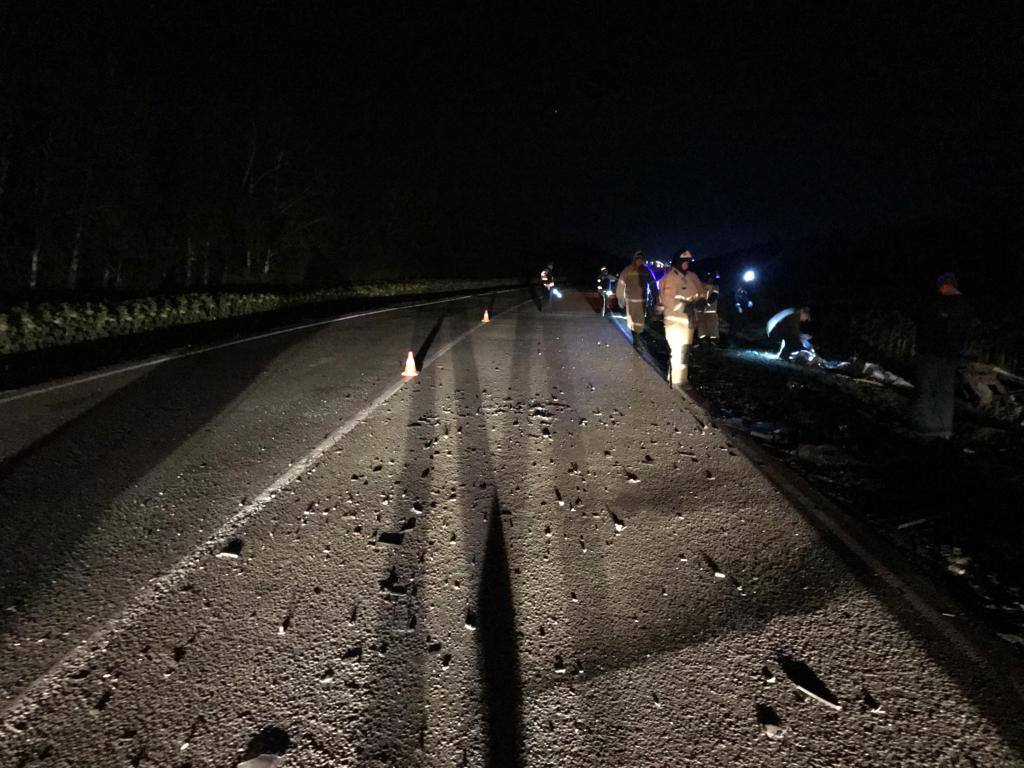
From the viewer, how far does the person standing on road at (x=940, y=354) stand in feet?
18.8

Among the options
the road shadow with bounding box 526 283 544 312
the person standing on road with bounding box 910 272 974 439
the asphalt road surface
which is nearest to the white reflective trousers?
the asphalt road surface

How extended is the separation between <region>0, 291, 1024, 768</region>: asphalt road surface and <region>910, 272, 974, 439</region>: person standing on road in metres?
3.05

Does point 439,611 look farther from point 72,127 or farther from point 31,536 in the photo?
point 72,127

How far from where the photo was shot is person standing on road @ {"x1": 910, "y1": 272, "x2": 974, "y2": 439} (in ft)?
18.8

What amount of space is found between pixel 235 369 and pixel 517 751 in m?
7.71

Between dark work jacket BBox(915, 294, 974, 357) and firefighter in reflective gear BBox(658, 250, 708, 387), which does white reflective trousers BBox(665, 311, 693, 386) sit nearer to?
firefighter in reflective gear BBox(658, 250, 708, 387)

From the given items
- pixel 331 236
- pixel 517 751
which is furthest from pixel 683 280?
pixel 331 236

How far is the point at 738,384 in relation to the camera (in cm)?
887

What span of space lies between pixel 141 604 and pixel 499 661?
192 cm

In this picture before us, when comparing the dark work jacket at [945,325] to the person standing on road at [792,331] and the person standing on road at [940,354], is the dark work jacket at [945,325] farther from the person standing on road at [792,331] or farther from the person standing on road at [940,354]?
the person standing on road at [792,331]

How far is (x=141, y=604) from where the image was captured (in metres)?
2.74

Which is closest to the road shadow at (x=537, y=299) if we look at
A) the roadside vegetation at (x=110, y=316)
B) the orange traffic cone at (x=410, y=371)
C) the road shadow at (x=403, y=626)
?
the roadside vegetation at (x=110, y=316)

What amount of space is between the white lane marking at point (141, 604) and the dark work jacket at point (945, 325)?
6.72 meters

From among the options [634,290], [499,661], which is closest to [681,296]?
[634,290]
